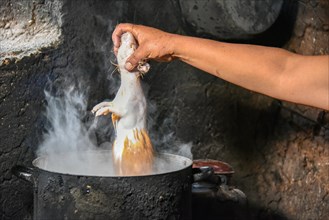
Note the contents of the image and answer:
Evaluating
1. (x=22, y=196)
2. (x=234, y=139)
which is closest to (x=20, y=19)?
(x=22, y=196)

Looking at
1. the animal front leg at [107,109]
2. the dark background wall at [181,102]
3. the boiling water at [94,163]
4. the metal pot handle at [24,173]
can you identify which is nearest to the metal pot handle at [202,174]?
the boiling water at [94,163]

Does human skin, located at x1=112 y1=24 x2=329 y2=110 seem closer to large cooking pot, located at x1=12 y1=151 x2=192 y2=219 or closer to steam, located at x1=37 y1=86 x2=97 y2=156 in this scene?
large cooking pot, located at x1=12 y1=151 x2=192 y2=219

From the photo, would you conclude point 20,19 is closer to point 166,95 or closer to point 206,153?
point 166,95

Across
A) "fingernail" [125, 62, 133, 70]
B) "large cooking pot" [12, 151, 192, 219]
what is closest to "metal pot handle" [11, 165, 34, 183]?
"large cooking pot" [12, 151, 192, 219]

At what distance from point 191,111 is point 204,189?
31.5 inches

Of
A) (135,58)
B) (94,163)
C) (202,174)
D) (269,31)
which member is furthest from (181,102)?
(135,58)

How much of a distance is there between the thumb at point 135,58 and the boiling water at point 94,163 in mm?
419

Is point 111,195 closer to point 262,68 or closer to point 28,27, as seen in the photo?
point 262,68

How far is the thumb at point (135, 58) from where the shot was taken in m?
2.23

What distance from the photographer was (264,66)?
2.04 metres

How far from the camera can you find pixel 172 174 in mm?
2121

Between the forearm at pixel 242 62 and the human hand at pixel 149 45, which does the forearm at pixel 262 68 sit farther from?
the human hand at pixel 149 45

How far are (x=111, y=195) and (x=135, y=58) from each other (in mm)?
504

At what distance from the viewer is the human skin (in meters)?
1.98
